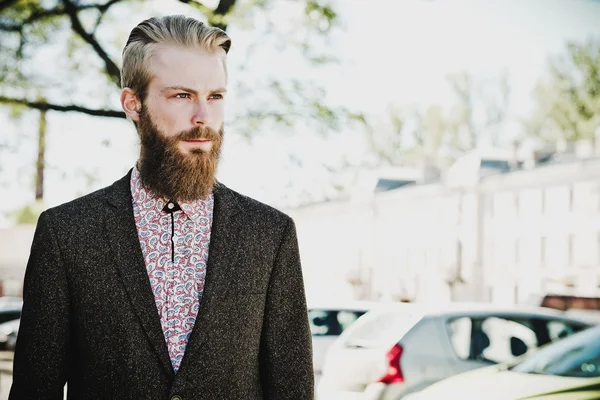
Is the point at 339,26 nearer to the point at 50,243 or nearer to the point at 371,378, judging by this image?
the point at 371,378

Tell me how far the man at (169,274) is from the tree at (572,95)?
134 ft

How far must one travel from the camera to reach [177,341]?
217 centimetres

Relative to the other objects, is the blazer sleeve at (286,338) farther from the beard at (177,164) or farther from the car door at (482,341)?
the car door at (482,341)

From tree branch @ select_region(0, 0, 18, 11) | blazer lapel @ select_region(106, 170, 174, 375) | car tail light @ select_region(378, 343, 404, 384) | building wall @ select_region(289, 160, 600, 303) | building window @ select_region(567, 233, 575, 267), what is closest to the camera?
blazer lapel @ select_region(106, 170, 174, 375)

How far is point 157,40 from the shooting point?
2287 mm

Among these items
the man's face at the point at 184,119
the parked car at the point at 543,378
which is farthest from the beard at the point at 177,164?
the parked car at the point at 543,378

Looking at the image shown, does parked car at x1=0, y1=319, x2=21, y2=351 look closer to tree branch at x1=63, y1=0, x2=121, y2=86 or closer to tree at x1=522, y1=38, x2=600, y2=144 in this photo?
tree branch at x1=63, y1=0, x2=121, y2=86

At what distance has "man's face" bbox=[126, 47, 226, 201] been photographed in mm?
2254

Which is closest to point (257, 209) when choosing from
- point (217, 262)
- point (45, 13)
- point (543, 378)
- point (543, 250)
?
point (217, 262)

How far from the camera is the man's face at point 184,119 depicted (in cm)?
225

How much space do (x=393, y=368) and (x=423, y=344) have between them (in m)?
0.38

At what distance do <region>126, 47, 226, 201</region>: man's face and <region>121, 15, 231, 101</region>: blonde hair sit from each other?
0.02 metres

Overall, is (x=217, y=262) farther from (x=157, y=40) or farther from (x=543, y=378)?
(x=543, y=378)

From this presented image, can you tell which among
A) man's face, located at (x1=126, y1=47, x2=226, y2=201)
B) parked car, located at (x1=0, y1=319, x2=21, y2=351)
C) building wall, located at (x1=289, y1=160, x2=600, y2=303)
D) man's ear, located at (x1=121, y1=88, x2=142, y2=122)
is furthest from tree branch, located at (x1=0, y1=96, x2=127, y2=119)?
building wall, located at (x1=289, y1=160, x2=600, y2=303)
